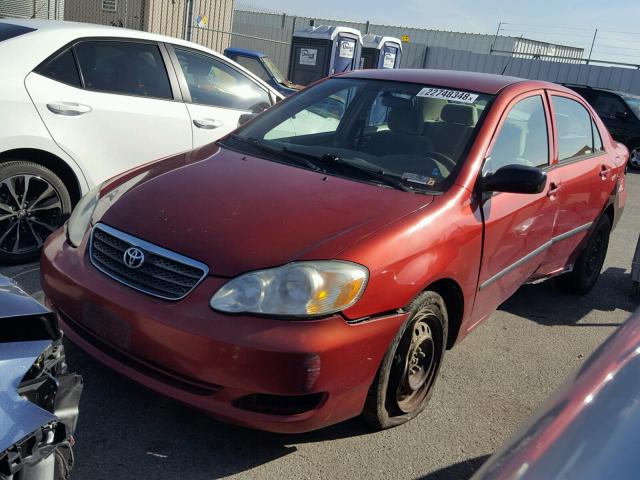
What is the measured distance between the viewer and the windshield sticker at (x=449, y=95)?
3.74m

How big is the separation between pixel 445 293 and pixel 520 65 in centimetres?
2250

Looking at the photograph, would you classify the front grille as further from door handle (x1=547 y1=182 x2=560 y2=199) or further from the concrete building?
the concrete building

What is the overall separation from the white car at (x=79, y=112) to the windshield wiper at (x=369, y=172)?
181 cm

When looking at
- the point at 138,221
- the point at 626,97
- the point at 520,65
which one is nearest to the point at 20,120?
the point at 138,221

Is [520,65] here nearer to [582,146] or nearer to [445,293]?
[582,146]

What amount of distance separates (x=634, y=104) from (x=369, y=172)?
542 inches

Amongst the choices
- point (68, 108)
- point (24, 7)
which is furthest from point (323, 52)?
point (68, 108)

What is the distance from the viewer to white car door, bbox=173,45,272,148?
506 centimetres

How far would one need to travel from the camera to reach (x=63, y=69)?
4.42m

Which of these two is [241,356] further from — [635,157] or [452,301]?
[635,157]

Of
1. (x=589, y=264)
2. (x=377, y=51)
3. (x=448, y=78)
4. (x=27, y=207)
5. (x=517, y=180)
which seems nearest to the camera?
(x=517, y=180)

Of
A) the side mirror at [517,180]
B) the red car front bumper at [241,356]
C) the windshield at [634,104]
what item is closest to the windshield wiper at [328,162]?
the side mirror at [517,180]

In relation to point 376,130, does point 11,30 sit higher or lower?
higher

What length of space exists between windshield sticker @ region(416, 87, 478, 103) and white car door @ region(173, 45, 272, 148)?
1.87m
